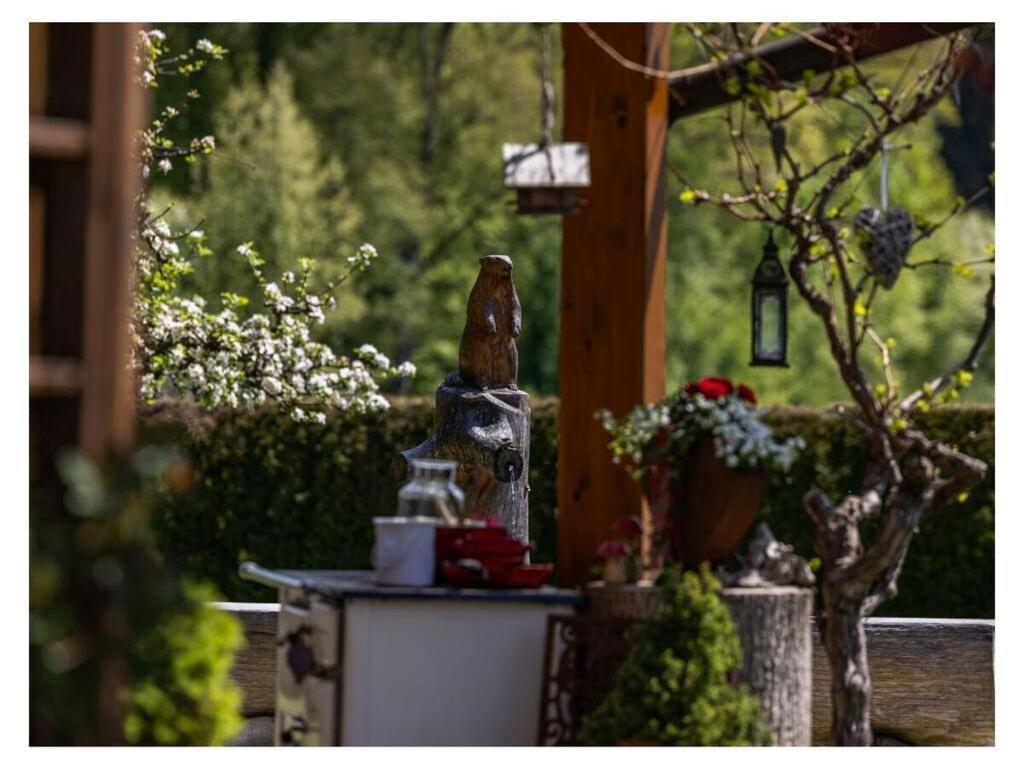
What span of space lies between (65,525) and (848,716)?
256 centimetres

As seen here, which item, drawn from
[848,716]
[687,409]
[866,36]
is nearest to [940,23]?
[866,36]

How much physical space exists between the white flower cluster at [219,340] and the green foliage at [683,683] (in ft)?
13.3

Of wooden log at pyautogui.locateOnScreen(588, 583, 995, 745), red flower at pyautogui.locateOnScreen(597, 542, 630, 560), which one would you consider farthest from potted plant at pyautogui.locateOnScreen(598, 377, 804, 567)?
wooden log at pyautogui.locateOnScreen(588, 583, 995, 745)

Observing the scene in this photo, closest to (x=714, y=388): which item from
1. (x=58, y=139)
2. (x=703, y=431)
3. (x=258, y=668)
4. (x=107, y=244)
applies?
(x=703, y=431)

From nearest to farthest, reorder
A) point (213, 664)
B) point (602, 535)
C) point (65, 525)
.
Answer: point (65, 525) → point (213, 664) → point (602, 535)

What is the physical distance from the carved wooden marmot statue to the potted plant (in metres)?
2.29

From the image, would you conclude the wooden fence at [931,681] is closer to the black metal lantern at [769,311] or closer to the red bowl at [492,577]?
the black metal lantern at [769,311]

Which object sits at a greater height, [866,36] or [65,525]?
[866,36]

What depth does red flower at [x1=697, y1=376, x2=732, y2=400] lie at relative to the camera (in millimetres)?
4883

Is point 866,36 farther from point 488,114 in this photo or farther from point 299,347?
point 488,114

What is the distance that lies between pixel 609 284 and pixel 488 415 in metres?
2.07

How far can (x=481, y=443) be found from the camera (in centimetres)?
700

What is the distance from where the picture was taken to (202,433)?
34.7 ft
